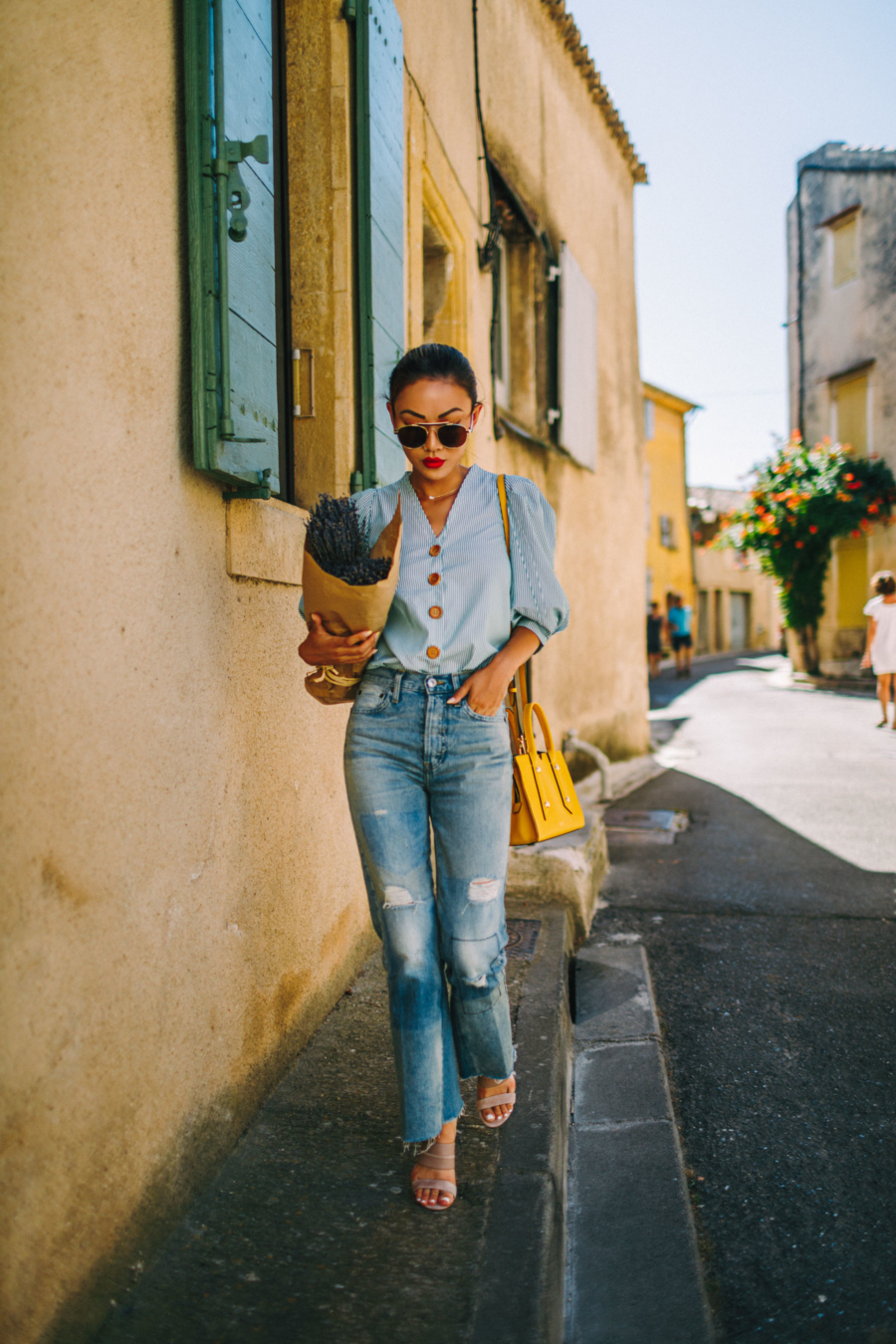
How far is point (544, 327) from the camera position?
675 centimetres

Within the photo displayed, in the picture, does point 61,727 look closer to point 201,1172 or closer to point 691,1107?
point 201,1172

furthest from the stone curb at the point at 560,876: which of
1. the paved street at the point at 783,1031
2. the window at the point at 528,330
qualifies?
the window at the point at 528,330

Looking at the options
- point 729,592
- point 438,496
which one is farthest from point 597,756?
point 729,592

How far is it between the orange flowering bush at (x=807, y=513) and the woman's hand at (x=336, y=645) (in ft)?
54.4

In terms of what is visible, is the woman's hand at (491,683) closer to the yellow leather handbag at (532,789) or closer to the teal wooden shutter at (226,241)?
the yellow leather handbag at (532,789)

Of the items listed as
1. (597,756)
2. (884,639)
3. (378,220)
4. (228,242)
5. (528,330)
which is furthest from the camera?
(884,639)

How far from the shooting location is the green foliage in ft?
55.4

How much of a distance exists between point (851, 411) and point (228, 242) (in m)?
A: 18.6

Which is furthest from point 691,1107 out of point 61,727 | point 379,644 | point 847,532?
point 847,532

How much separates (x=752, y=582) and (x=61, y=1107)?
40.2 m

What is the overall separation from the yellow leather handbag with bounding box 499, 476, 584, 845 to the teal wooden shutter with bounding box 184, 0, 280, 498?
30.8 inches

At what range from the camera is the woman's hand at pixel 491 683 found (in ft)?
6.24

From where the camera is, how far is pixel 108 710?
164 centimetres

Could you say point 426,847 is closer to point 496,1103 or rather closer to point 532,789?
point 532,789
